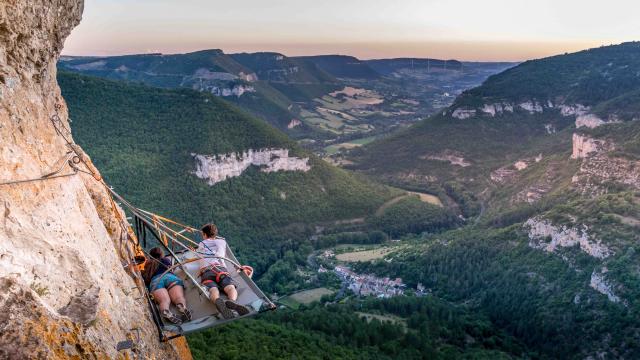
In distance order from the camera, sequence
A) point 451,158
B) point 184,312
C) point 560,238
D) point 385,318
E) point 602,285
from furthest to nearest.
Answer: point 451,158, point 560,238, point 385,318, point 602,285, point 184,312

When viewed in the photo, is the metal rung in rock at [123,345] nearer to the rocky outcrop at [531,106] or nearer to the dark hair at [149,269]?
the dark hair at [149,269]

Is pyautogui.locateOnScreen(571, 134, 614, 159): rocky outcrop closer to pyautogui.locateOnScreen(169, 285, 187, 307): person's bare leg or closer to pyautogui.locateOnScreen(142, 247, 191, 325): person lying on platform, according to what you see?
pyautogui.locateOnScreen(142, 247, 191, 325): person lying on platform

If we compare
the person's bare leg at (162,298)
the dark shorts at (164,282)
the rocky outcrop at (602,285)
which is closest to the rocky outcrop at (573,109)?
the rocky outcrop at (602,285)

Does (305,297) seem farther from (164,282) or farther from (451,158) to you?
(451,158)

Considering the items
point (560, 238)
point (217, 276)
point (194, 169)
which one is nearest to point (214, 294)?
point (217, 276)

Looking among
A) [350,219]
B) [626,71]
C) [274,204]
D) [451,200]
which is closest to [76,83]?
[274,204]

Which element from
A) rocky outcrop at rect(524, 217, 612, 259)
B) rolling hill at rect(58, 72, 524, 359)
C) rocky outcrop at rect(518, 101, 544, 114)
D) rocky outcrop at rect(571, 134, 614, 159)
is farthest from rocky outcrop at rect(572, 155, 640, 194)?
rocky outcrop at rect(518, 101, 544, 114)
